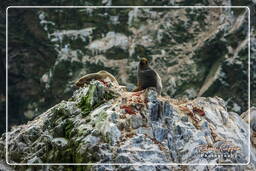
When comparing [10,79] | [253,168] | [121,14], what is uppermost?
[253,168]

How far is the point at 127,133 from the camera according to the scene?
30938mm

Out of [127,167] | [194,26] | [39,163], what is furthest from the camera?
[194,26]

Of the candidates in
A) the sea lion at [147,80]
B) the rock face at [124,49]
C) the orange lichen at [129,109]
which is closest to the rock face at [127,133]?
the orange lichen at [129,109]

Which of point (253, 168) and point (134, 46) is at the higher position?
point (253, 168)

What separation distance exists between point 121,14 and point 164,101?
7123 centimetres

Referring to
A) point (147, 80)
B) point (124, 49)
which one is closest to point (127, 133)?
point (147, 80)

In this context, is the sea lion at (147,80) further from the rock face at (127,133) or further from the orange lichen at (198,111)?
the orange lichen at (198,111)

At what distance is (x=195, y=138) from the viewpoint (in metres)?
31.7

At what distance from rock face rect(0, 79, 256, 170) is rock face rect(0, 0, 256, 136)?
57.3 m

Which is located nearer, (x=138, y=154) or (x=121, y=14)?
(x=138, y=154)

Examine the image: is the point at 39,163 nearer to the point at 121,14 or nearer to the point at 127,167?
the point at 127,167

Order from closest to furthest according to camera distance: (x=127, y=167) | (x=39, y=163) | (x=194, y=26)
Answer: (x=127, y=167)
(x=39, y=163)
(x=194, y=26)

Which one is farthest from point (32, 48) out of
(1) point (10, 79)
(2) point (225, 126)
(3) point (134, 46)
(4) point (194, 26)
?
(2) point (225, 126)

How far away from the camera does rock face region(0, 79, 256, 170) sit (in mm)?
30469
